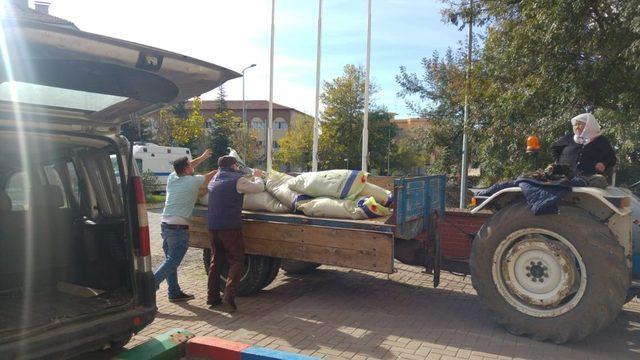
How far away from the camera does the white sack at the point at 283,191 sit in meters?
5.76

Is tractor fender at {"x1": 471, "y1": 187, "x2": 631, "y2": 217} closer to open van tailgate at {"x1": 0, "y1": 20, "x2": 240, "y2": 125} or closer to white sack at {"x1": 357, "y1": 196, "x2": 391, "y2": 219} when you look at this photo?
white sack at {"x1": 357, "y1": 196, "x2": 391, "y2": 219}

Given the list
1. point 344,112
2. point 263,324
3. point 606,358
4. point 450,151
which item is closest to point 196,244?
point 263,324

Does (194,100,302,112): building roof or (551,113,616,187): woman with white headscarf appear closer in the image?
(551,113,616,187): woman with white headscarf

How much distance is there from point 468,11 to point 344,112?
83.3ft

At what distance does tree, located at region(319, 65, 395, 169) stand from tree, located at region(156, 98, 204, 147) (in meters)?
9.22

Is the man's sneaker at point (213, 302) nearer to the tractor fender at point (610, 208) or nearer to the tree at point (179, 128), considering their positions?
the tractor fender at point (610, 208)

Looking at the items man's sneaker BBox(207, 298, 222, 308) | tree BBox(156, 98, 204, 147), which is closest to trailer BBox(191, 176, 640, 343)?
man's sneaker BBox(207, 298, 222, 308)

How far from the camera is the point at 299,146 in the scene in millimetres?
43875

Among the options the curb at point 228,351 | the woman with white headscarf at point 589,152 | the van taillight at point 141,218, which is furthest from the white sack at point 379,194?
the van taillight at point 141,218

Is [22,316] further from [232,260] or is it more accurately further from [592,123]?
[592,123]

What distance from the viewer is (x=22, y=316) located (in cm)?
368

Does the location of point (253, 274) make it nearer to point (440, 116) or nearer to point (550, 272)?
point (550, 272)

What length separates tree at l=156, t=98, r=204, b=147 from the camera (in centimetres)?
3403

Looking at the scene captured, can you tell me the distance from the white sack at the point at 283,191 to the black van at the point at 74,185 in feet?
6.85
